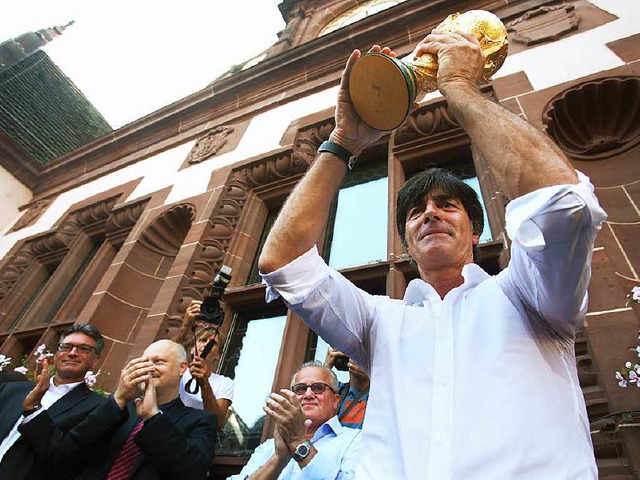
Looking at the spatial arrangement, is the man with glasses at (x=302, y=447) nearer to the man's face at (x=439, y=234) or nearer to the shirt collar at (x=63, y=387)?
the man's face at (x=439, y=234)

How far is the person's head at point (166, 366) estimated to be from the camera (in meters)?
1.81

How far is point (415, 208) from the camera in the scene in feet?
3.80

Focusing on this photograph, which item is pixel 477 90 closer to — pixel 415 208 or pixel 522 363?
pixel 415 208

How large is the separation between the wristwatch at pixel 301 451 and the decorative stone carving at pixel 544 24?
11.5 ft

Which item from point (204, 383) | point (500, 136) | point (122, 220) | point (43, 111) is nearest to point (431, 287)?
point (500, 136)

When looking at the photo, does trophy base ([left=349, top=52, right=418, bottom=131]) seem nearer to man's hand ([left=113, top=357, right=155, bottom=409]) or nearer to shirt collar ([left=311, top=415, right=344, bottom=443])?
shirt collar ([left=311, top=415, right=344, bottom=443])

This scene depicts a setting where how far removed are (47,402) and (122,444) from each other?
2.37 ft

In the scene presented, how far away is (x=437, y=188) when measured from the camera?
1.14 m

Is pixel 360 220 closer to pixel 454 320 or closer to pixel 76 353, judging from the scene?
pixel 76 353

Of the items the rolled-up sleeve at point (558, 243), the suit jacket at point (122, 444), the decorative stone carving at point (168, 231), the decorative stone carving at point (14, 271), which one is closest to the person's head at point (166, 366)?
the suit jacket at point (122, 444)

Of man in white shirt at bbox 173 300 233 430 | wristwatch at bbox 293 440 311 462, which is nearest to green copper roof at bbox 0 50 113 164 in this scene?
man in white shirt at bbox 173 300 233 430

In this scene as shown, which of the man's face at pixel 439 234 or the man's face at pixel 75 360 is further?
the man's face at pixel 75 360

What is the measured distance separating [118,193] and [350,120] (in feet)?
16.6

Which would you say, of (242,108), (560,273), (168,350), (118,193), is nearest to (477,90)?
(560,273)
